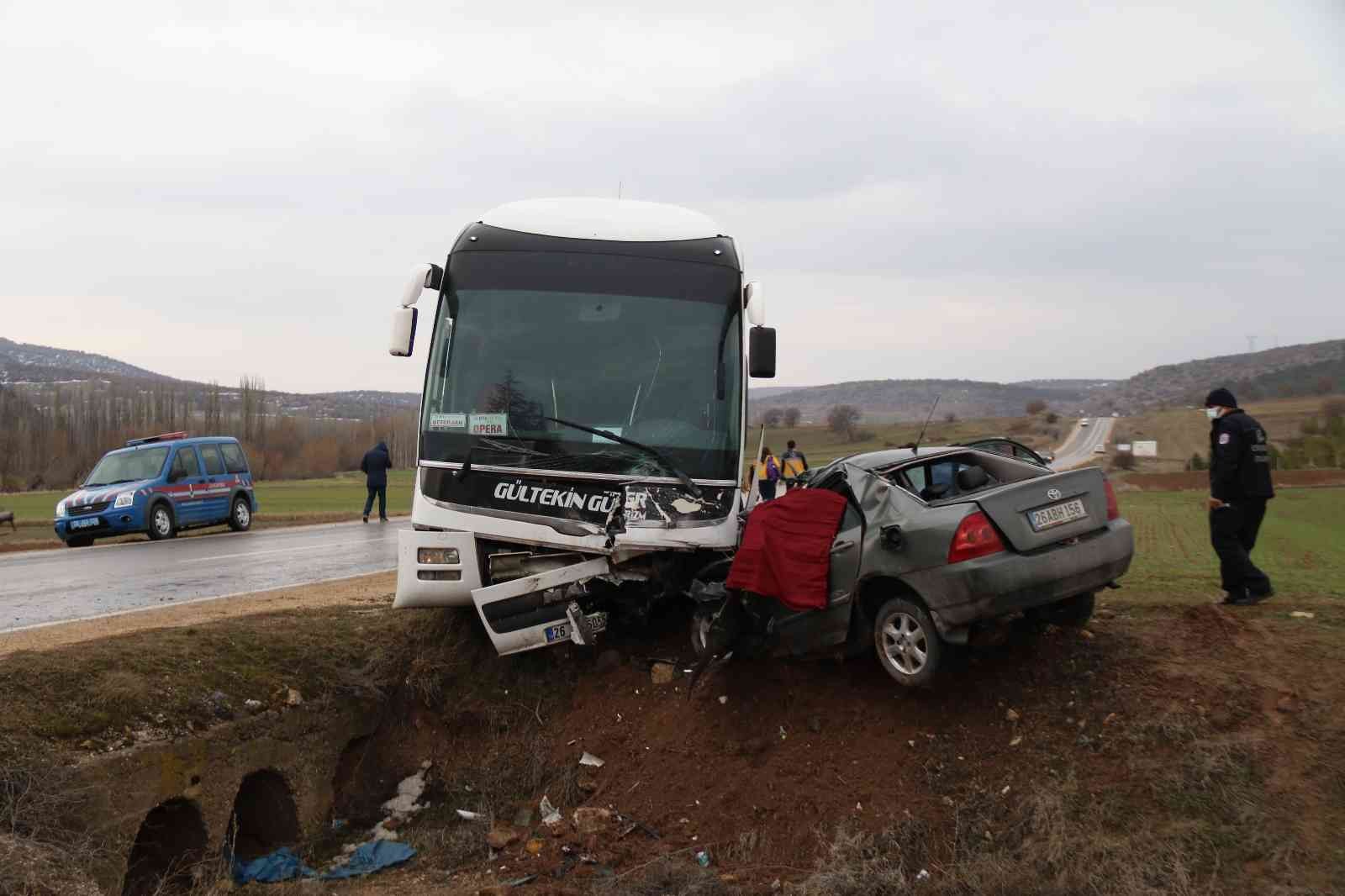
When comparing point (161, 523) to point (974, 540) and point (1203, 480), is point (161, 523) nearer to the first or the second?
point (974, 540)

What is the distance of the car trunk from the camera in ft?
21.0

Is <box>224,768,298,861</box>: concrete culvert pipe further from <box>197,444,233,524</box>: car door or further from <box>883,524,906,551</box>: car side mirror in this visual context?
<box>197,444,233,524</box>: car door

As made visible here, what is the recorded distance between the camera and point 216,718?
25.1 ft

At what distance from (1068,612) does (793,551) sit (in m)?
1.89

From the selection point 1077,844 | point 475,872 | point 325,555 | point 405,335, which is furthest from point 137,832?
point 325,555

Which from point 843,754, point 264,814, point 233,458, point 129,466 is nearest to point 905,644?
point 843,754

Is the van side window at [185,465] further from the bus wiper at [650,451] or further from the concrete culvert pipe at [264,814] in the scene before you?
the bus wiper at [650,451]

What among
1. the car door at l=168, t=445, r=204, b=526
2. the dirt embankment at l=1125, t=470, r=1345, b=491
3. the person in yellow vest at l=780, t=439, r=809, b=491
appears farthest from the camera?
the dirt embankment at l=1125, t=470, r=1345, b=491

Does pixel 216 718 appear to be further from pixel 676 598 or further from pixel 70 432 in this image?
pixel 70 432

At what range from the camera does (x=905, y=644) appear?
6.71 meters

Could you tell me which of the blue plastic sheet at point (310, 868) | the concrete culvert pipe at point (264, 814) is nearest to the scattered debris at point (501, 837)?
the blue plastic sheet at point (310, 868)

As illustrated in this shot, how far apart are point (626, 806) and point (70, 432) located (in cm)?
9279

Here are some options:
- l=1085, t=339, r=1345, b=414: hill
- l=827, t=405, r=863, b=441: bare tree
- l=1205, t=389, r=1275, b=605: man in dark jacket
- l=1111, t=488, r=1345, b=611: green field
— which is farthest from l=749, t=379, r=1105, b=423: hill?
l=1205, t=389, r=1275, b=605: man in dark jacket

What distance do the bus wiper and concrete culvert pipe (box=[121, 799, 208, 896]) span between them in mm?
3639
